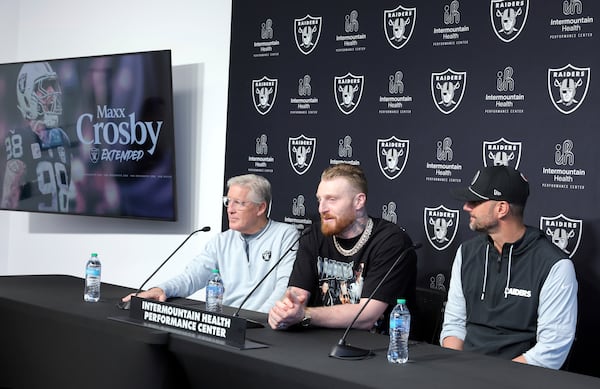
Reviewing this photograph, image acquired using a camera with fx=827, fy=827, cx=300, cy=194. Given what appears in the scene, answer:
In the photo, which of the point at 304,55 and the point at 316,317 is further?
the point at 304,55

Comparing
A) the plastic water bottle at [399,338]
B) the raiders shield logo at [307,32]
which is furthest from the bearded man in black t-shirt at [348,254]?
the raiders shield logo at [307,32]

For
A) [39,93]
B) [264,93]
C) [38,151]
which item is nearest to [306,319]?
[264,93]

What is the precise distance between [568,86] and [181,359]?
6.94ft

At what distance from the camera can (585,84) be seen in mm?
3604

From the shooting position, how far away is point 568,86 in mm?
3658

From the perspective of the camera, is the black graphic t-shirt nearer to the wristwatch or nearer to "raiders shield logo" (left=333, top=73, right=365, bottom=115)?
the wristwatch

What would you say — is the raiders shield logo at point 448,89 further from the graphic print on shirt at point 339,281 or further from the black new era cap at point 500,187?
the graphic print on shirt at point 339,281

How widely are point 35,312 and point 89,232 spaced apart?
2668mm

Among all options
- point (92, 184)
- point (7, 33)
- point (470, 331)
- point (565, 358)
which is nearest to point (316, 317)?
point (470, 331)

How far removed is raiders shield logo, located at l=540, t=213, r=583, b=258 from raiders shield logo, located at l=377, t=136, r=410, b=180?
2.66 feet

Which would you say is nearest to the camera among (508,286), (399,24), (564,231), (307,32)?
(508,286)

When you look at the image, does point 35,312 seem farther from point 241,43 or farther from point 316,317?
point 241,43

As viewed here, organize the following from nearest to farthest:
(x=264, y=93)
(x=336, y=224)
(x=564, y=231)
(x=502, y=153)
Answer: (x=336, y=224) < (x=564, y=231) < (x=502, y=153) < (x=264, y=93)

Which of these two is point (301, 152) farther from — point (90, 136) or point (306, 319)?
point (306, 319)
